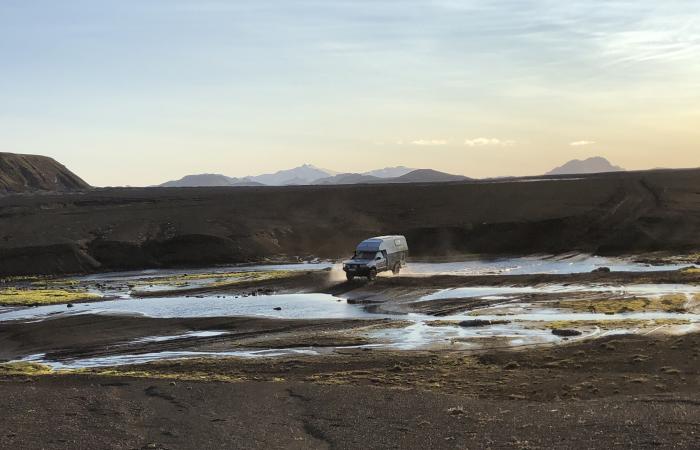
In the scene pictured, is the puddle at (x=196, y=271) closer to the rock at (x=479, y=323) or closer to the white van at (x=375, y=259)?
the white van at (x=375, y=259)

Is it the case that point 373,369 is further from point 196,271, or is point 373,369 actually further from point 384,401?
point 196,271

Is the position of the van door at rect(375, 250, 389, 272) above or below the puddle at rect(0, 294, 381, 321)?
above

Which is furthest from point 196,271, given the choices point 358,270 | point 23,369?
point 23,369

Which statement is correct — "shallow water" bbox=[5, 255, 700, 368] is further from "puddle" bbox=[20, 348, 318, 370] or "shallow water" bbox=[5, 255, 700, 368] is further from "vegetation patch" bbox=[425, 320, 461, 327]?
"vegetation patch" bbox=[425, 320, 461, 327]

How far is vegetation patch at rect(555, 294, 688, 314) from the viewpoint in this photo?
103 ft

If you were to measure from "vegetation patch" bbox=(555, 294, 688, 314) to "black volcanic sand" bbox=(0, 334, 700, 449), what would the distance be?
7.64 metres

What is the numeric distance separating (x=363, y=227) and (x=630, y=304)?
4822 cm

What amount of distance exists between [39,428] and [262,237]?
59.9 metres

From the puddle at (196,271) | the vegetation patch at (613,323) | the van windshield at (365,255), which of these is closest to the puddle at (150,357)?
the vegetation patch at (613,323)

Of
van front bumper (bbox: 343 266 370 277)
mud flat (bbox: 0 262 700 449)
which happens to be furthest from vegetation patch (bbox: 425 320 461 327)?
van front bumper (bbox: 343 266 370 277)

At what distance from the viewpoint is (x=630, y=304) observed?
3269 centimetres

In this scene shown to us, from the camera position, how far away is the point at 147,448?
568 inches

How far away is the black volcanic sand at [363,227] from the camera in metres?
66.6

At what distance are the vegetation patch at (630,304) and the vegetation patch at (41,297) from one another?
3053 cm
